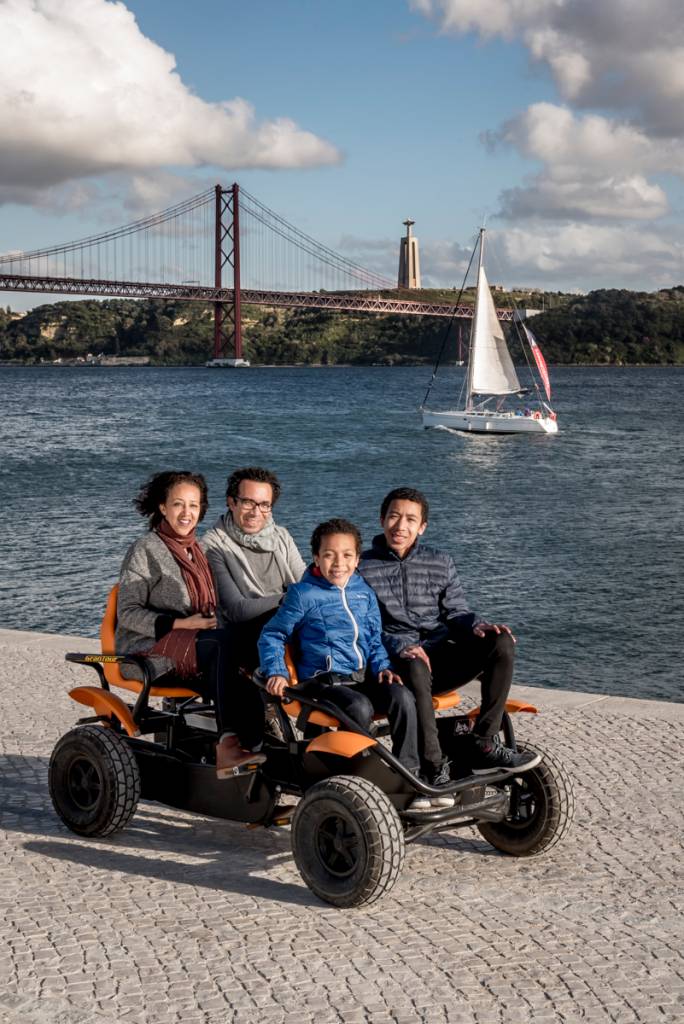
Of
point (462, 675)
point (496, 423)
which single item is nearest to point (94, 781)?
point (462, 675)

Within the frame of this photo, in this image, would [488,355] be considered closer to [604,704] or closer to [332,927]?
[604,704]

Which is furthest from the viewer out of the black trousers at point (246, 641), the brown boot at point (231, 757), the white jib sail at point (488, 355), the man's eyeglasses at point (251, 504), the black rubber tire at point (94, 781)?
the white jib sail at point (488, 355)

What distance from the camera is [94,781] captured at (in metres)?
5.12

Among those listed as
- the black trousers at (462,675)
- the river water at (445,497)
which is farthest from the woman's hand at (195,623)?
the river water at (445,497)

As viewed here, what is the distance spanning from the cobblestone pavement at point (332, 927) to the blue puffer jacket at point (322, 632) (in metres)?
0.76

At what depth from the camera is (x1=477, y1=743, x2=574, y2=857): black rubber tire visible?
4848 mm

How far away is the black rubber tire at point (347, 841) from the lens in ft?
14.0

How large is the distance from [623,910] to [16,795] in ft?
8.70

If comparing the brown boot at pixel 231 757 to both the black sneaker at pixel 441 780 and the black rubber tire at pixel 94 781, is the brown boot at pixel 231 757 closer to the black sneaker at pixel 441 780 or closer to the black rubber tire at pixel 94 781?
the black rubber tire at pixel 94 781

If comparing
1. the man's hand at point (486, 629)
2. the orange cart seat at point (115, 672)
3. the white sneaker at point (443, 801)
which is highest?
the man's hand at point (486, 629)

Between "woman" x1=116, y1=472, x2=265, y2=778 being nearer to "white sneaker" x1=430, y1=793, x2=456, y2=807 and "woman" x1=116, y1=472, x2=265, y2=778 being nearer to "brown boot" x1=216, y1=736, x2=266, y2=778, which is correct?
"brown boot" x1=216, y1=736, x2=266, y2=778

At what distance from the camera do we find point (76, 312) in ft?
500

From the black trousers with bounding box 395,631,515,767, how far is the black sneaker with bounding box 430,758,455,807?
4cm

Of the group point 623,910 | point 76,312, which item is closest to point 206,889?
point 623,910
